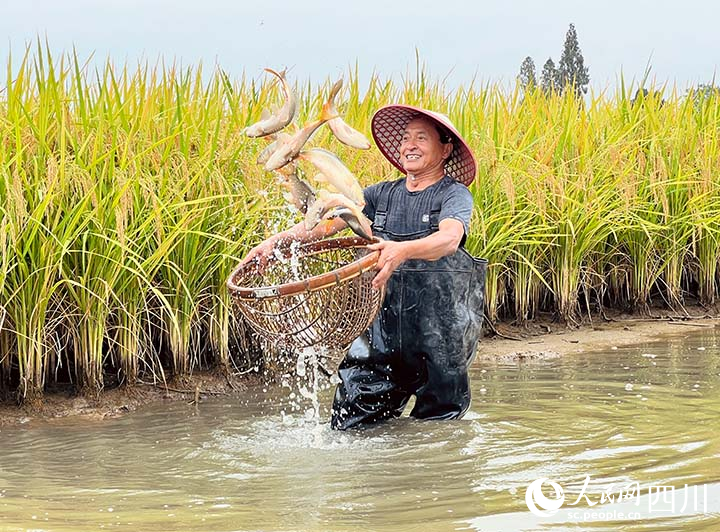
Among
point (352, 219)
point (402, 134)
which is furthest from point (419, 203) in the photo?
point (352, 219)

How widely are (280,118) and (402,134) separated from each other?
0.83m

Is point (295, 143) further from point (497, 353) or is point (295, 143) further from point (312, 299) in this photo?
point (497, 353)

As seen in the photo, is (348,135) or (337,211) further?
(348,135)

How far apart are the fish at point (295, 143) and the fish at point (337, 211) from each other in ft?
0.61

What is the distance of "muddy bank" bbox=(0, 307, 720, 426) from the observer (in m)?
5.55

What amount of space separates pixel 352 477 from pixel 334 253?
4.29 feet

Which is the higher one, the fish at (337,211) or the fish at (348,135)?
the fish at (348,135)

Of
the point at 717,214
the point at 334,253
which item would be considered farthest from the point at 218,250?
the point at 717,214

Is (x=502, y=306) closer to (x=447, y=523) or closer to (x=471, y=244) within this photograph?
(x=471, y=244)

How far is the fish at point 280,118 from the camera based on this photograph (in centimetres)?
414

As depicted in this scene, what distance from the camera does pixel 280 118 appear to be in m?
4.17

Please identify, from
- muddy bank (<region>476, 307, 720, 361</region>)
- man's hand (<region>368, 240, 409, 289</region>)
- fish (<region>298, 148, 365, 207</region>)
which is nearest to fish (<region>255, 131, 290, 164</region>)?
fish (<region>298, 148, 365, 207</region>)

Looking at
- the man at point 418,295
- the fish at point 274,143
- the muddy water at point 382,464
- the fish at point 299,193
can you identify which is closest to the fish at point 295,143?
the fish at point 274,143

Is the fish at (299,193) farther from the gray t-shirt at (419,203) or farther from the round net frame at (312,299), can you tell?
the gray t-shirt at (419,203)
